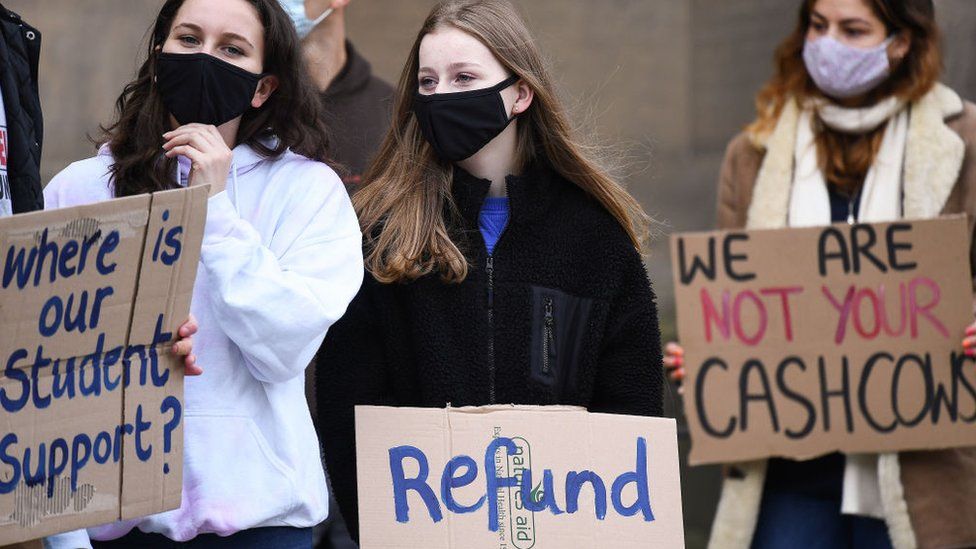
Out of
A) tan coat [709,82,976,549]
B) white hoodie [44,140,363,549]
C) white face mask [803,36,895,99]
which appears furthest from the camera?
white face mask [803,36,895,99]

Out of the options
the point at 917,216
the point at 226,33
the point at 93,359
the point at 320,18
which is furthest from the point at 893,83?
the point at 93,359

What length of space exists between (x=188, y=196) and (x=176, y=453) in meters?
0.49

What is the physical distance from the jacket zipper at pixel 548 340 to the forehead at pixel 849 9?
1764 millimetres

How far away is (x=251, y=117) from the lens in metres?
3.62

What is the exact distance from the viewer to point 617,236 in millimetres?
3789

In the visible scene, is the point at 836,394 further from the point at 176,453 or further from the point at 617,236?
the point at 176,453

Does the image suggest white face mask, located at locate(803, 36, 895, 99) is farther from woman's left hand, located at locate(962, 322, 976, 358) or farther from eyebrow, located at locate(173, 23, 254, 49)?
eyebrow, located at locate(173, 23, 254, 49)

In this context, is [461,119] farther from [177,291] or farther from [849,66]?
[849,66]

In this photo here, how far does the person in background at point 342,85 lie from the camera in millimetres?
4773

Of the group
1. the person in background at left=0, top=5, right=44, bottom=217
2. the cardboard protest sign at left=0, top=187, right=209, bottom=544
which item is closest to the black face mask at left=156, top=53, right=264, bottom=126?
the person in background at left=0, top=5, right=44, bottom=217

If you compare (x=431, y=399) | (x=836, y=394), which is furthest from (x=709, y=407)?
(x=431, y=399)

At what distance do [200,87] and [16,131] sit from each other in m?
0.38

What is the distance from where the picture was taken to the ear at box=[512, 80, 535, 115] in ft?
12.6

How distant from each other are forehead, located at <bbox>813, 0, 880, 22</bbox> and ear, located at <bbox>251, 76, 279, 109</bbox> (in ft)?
6.58
